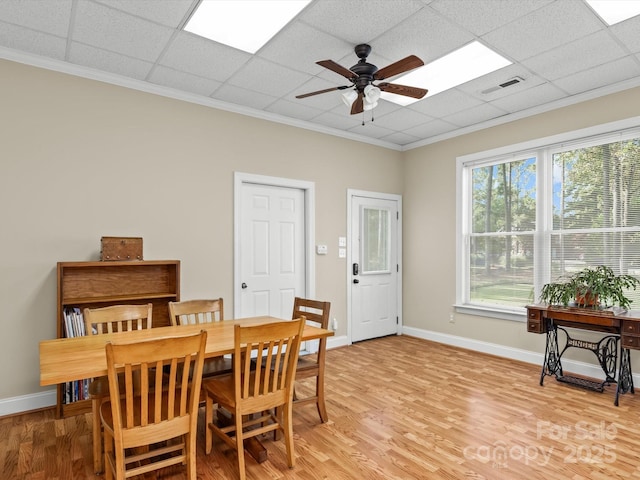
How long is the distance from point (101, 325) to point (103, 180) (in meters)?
1.42

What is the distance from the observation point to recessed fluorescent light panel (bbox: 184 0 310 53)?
2549mm

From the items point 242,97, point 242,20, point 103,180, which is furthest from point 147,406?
point 242,97

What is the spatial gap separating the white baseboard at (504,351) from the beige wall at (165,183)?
8 cm

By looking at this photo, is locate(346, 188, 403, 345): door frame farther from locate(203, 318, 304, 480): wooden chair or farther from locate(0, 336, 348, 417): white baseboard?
locate(0, 336, 348, 417): white baseboard

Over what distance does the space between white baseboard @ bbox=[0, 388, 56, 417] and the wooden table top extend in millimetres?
1124

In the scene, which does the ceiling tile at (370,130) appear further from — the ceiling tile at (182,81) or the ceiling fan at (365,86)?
the ceiling tile at (182,81)

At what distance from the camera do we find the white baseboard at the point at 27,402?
3068 mm

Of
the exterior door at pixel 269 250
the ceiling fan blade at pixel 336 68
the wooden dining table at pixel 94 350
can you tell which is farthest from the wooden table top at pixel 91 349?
the ceiling fan blade at pixel 336 68

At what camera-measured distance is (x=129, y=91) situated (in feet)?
12.0

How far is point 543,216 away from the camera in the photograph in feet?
14.3

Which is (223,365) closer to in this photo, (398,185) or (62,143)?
(62,143)

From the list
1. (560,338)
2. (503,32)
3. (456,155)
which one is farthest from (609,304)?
(503,32)

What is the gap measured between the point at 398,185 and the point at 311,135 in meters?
1.70

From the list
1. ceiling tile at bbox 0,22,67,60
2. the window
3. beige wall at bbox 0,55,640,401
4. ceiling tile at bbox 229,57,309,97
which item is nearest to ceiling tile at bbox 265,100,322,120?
beige wall at bbox 0,55,640,401
